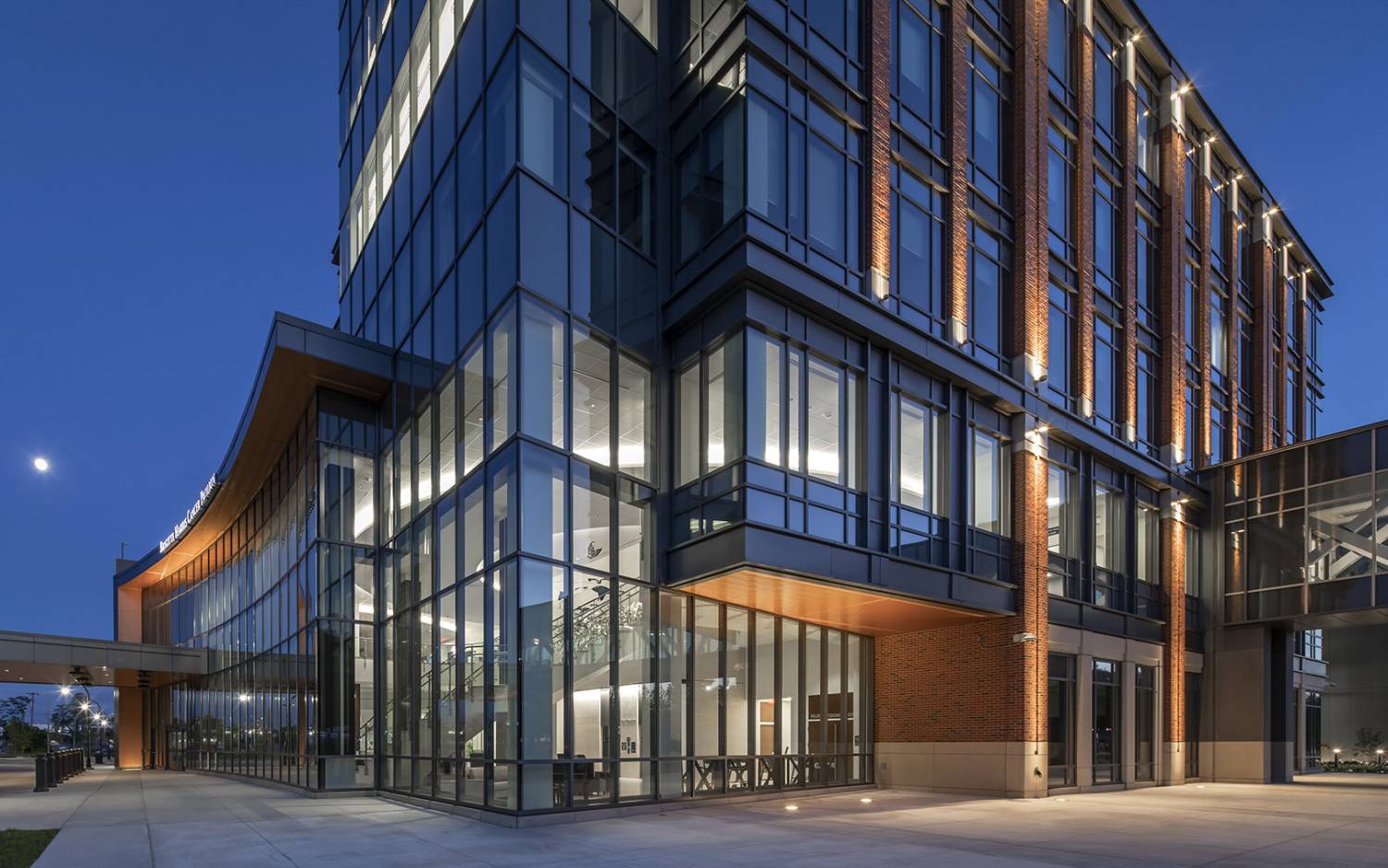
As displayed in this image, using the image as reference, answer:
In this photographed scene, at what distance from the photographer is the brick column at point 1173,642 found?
2773cm

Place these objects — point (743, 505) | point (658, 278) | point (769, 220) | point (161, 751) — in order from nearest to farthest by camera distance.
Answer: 1. point (743, 505)
2. point (769, 220)
3. point (658, 278)
4. point (161, 751)

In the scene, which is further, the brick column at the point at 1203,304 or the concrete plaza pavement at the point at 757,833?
the brick column at the point at 1203,304

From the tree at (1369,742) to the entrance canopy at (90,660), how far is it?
181 ft

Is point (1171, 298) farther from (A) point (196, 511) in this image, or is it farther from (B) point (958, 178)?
Result: (A) point (196, 511)

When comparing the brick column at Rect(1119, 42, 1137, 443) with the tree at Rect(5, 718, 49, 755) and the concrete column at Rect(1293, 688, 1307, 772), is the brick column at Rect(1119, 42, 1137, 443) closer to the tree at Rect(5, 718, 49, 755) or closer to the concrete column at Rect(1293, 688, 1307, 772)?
the concrete column at Rect(1293, 688, 1307, 772)

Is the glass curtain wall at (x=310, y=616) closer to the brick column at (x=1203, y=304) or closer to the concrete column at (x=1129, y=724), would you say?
the concrete column at (x=1129, y=724)

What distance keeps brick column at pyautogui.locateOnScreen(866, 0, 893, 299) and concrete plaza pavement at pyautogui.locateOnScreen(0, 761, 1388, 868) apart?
34.8 ft

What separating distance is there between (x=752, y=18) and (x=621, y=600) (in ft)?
36.8

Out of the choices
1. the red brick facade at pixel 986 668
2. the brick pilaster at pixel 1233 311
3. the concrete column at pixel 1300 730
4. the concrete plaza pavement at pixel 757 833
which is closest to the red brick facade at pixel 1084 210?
the red brick facade at pixel 986 668

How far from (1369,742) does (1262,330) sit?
84.6 feet

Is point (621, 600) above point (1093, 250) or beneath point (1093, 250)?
beneath

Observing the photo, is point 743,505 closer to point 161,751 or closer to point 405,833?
point 405,833

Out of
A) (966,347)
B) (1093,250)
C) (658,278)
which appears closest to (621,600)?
(658,278)

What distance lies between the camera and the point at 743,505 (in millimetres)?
16578
